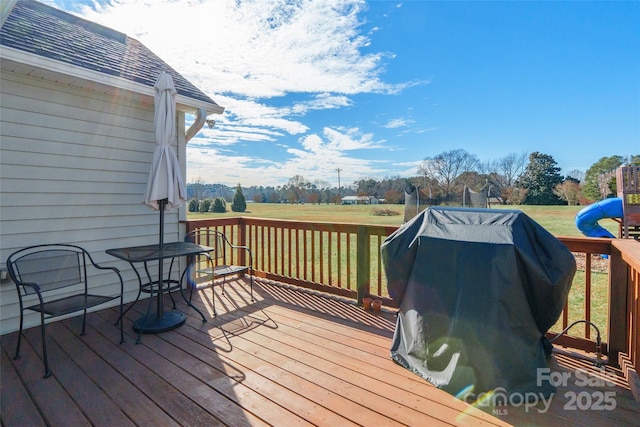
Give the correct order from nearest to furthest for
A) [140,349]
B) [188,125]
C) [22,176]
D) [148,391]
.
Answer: [148,391]
[140,349]
[22,176]
[188,125]

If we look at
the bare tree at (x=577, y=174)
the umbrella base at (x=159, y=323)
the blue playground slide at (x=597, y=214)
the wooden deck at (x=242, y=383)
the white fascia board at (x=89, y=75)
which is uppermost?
the bare tree at (x=577, y=174)

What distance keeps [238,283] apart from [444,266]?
132 inches

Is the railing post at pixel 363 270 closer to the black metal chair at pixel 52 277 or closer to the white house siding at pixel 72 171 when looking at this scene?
the black metal chair at pixel 52 277

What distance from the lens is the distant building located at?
28.3 m

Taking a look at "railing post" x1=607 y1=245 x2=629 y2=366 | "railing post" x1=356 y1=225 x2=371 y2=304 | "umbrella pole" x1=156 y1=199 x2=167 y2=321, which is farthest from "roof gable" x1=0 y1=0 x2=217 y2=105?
"railing post" x1=607 y1=245 x2=629 y2=366

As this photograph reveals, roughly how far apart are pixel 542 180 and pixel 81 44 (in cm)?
3612

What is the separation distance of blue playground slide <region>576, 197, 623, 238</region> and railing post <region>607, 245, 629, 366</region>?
8.25 meters

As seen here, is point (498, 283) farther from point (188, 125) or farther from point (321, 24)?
point (321, 24)

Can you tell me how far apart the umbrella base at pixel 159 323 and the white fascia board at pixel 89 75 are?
2585 mm

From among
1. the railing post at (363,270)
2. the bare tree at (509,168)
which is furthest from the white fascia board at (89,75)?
the bare tree at (509,168)

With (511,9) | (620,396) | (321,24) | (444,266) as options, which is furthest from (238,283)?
(511,9)

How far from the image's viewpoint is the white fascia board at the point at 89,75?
2.67 metres

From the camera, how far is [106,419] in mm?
1688

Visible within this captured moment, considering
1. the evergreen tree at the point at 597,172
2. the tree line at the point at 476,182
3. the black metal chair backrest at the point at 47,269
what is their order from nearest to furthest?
the black metal chair backrest at the point at 47,269
the evergreen tree at the point at 597,172
the tree line at the point at 476,182
